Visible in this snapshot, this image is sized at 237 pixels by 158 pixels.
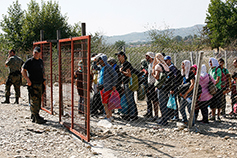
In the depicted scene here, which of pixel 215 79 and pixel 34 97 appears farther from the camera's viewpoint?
pixel 215 79

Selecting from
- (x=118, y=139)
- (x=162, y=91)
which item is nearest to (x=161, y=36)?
(x=162, y=91)

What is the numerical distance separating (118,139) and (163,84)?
177 centimetres

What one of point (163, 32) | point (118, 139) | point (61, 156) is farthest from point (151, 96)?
point (163, 32)

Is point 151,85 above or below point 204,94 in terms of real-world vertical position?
above

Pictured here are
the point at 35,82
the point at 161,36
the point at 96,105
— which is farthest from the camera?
the point at 161,36

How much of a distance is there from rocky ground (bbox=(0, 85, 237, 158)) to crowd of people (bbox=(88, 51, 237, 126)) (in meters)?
0.42

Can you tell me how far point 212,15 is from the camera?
34.5 metres

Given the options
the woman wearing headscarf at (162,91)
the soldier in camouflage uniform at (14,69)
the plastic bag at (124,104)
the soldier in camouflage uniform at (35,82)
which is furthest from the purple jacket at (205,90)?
the soldier in camouflage uniform at (14,69)

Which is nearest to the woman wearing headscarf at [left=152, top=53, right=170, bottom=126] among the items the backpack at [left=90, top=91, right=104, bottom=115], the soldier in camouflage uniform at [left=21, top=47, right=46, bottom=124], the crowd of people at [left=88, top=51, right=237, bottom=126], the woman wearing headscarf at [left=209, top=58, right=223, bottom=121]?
the crowd of people at [left=88, top=51, right=237, bottom=126]

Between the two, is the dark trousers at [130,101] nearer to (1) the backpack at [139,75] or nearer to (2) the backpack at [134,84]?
(2) the backpack at [134,84]

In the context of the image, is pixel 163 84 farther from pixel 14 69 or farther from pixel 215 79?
pixel 14 69

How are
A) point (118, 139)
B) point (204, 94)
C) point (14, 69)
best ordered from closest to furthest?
point (118, 139) → point (204, 94) → point (14, 69)

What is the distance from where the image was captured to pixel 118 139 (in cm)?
540

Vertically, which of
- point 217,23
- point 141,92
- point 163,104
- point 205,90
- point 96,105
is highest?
point 217,23
